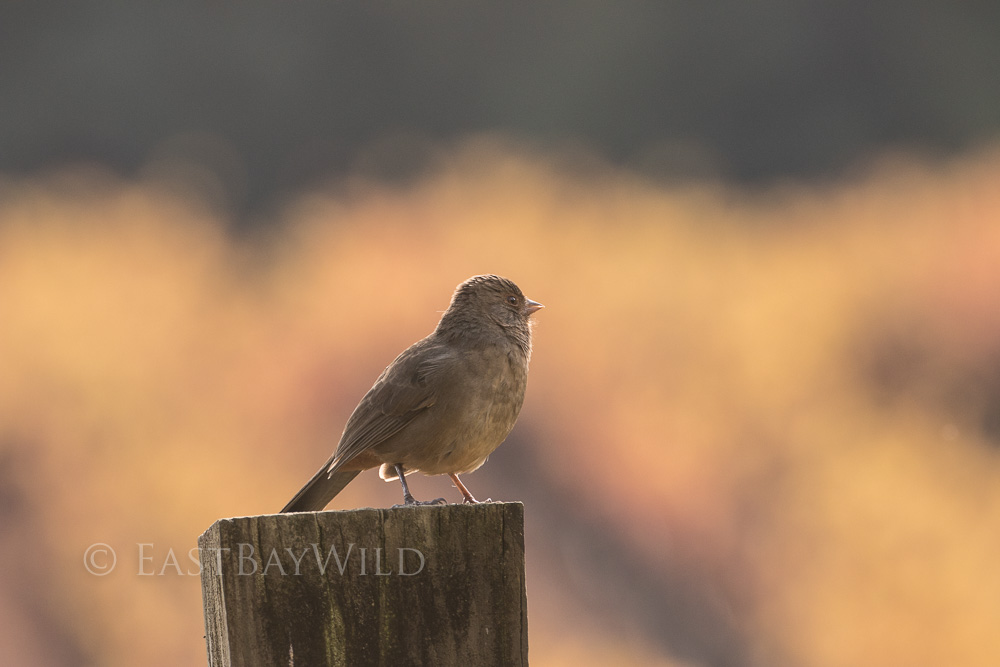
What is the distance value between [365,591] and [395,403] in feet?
7.32

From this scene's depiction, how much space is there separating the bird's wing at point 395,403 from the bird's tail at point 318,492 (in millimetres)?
83

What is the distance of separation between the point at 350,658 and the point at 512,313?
277cm

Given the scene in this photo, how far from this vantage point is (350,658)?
74.5 inches

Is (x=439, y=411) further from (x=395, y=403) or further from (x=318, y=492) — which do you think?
(x=318, y=492)

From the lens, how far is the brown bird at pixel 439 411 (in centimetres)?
400

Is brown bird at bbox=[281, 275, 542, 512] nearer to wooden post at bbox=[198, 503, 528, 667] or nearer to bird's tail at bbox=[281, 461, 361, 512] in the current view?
bird's tail at bbox=[281, 461, 361, 512]

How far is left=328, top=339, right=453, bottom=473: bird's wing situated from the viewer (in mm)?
4059

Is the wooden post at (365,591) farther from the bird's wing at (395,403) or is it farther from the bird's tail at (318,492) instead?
the bird's wing at (395,403)

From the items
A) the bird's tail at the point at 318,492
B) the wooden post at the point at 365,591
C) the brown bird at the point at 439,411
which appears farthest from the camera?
the brown bird at the point at 439,411

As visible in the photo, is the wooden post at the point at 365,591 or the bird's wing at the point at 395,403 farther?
the bird's wing at the point at 395,403

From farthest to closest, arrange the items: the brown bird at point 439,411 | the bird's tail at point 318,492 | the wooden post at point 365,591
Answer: the brown bird at point 439,411 → the bird's tail at point 318,492 → the wooden post at point 365,591

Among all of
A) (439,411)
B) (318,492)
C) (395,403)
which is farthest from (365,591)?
(395,403)

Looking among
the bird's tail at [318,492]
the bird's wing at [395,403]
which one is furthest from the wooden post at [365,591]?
the bird's wing at [395,403]

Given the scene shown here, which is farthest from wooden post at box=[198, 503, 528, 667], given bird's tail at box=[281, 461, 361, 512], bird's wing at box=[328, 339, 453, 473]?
bird's wing at box=[328, 339, 453, 473]
